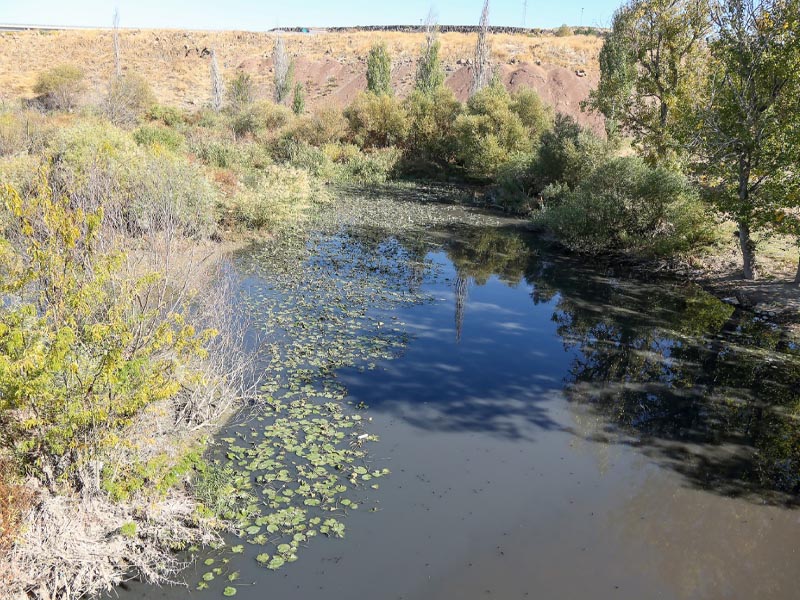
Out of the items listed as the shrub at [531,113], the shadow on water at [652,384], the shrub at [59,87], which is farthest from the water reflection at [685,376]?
the shrub at [59,87]

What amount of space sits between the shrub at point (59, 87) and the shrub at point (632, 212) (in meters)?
47.1

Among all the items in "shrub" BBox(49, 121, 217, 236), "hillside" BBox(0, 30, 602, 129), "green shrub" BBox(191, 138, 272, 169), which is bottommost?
"shrub" BBox(49, 121, 217, 236)

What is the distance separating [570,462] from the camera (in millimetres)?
9219

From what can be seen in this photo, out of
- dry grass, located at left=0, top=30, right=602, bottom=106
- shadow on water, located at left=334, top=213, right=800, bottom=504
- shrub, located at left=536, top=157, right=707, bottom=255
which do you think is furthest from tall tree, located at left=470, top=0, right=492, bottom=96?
shadow on water, located at left=334, top=213, right=800, bottom=504

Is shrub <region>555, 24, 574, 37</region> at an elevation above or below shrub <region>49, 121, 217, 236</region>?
above

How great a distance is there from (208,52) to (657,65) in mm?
81704

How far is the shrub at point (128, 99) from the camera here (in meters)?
41.1

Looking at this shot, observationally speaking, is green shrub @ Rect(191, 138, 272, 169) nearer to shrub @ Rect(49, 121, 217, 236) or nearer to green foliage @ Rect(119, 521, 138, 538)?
shrub @ Rect(49, 121, 217, 236)

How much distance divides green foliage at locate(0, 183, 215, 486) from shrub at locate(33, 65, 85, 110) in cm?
5328

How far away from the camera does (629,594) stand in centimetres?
664

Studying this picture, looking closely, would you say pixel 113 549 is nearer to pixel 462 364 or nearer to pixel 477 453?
pixel 477 453

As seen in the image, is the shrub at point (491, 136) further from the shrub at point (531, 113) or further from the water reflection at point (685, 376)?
the water reflection at point (685, 376)

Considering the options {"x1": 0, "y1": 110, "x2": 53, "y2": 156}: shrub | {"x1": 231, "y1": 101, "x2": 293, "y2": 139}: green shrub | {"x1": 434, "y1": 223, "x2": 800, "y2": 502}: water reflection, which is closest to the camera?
{"x1": 434, "y1": 223, "x2": 800, "y2": 502}: water reflection

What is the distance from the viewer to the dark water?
681 centimetres
